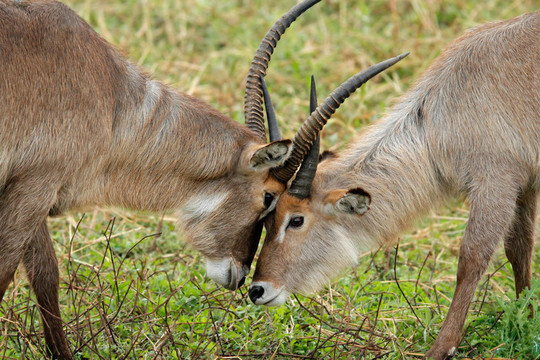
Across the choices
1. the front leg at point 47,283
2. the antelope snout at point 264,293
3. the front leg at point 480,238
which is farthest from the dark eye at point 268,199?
the front leg at point 47,283

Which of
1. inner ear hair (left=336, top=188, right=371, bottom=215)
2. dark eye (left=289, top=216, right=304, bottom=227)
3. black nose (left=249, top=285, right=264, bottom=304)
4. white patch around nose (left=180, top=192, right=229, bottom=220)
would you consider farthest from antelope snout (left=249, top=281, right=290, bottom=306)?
inner ear hair (left=336, top=188, right=371, bottom=215)

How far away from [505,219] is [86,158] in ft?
8.30

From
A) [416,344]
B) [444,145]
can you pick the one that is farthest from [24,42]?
[416,344]

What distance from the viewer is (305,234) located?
5.21 meters

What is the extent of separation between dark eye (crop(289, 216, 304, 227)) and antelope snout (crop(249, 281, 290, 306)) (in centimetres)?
42

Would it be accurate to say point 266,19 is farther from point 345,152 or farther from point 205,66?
point 345,152

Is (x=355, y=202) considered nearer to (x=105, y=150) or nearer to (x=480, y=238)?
(x=480, y=238)

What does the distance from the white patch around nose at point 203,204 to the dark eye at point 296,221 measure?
1.52 ft

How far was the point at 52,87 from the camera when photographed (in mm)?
4473

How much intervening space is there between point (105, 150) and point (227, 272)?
1158 mm

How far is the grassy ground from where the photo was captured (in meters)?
4.86

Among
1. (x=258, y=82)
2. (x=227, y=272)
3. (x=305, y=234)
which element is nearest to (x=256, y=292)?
(x=227, y=272)

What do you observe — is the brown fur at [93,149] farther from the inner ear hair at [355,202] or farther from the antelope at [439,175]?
the inner ear hair at [355,202]

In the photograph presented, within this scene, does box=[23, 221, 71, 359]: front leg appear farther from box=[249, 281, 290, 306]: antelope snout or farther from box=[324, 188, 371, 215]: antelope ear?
box=[324, 188, 371, 215]: antelope ear
